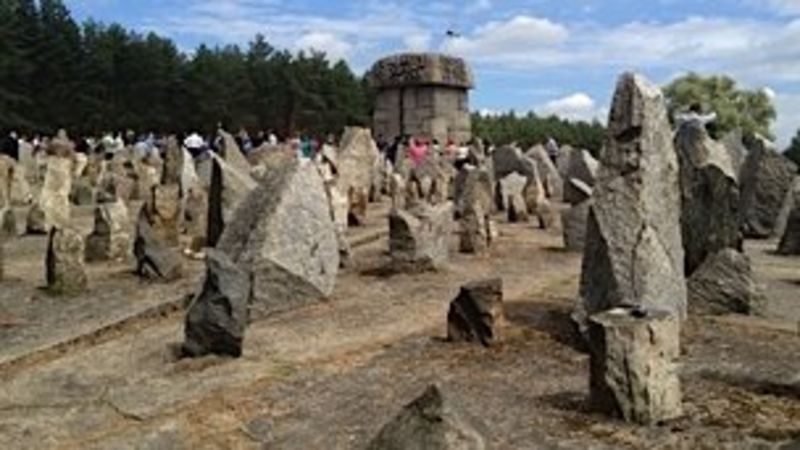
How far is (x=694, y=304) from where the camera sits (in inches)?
314

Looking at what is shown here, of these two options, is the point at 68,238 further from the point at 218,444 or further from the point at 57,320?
the point at 218,444

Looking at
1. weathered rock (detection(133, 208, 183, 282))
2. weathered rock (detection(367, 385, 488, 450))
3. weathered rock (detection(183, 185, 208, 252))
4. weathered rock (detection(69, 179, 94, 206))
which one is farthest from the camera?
weathered rock (detection(69, 179, 94, 206))

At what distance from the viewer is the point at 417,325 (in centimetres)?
777

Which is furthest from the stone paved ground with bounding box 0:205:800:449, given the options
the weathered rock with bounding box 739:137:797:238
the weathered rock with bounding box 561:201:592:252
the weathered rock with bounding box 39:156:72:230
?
the weathered rock with bounding box 39:156:72:230

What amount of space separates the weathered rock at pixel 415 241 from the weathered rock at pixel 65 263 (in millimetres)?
2800

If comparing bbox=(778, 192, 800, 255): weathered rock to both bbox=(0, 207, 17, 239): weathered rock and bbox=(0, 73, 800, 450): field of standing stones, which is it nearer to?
bbox=(0, 73, 800, 450): field of standing stones

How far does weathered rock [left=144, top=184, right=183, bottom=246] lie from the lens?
11.9 metres

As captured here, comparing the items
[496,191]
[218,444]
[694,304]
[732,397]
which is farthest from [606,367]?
[496,191]

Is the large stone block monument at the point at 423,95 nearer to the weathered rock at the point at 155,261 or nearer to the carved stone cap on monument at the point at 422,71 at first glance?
the carved stone cap on monument at the point at 422,71

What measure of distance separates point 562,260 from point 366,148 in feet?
29.4

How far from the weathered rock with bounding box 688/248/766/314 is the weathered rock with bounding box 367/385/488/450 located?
4.05 m

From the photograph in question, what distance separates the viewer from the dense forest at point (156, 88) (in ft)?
201

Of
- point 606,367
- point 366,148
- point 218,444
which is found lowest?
Answer: point 218,444

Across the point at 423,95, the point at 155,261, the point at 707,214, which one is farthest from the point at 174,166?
the point at 707,214
